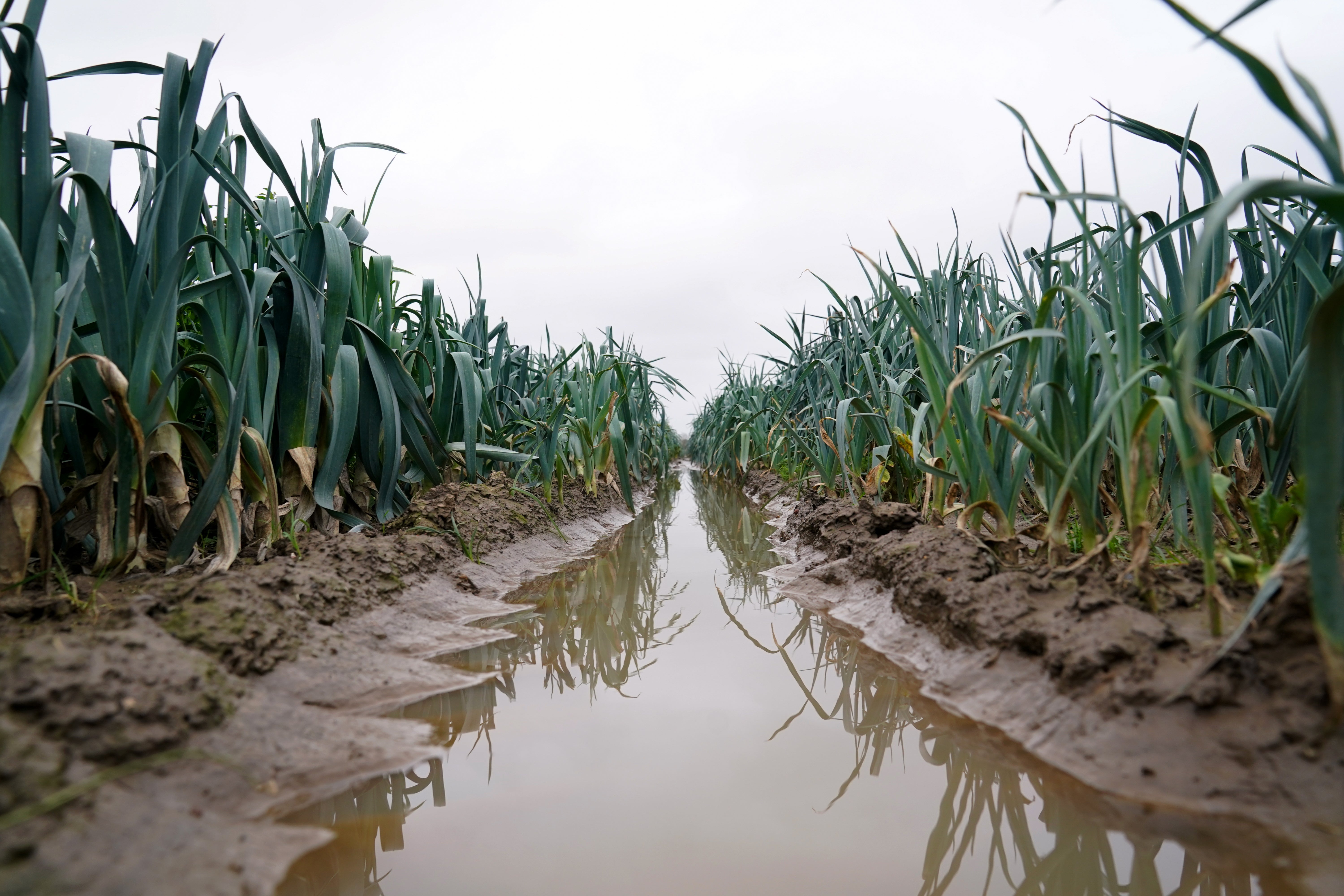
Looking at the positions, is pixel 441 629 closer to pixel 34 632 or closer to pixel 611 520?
pixel 34 632

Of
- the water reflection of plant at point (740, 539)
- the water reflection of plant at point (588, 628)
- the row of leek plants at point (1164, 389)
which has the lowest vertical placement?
the water reflection of plant at point (740, 539)

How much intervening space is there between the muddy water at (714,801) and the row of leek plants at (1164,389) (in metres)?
0.42

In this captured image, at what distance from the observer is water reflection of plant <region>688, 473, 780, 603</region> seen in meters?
2.98

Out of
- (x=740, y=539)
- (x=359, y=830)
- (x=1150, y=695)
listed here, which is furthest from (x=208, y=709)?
(x=740, y=539)

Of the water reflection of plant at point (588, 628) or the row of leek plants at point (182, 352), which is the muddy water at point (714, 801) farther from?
the row of leek plants at point (182, 352)

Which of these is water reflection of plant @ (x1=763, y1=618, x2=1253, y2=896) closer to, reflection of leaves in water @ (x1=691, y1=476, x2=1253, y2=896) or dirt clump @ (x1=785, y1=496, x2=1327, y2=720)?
reflection of leaves in water @ (x1=691, y1=476, x2=1253, y2=896)

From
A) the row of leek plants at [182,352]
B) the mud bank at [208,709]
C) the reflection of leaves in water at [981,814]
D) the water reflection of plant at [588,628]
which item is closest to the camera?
the mud bank at [208,709]

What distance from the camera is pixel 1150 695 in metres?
1.11

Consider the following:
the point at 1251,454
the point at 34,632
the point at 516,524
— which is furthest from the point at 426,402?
the point at 1251,454

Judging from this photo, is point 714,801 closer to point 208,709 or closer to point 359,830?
point 359,830

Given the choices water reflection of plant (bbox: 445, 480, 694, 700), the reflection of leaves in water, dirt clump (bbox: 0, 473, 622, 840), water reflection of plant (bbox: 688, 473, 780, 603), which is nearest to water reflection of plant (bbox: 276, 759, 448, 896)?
dirt clump (bbox: 0, 473, 622, 840)

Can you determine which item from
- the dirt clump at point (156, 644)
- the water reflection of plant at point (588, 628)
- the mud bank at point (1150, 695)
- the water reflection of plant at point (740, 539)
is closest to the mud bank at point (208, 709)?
the dirt clump at point (156, 644)

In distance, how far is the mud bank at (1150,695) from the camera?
91 centimetres

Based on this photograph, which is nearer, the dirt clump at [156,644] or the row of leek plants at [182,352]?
the dirt clump at [156,644]
